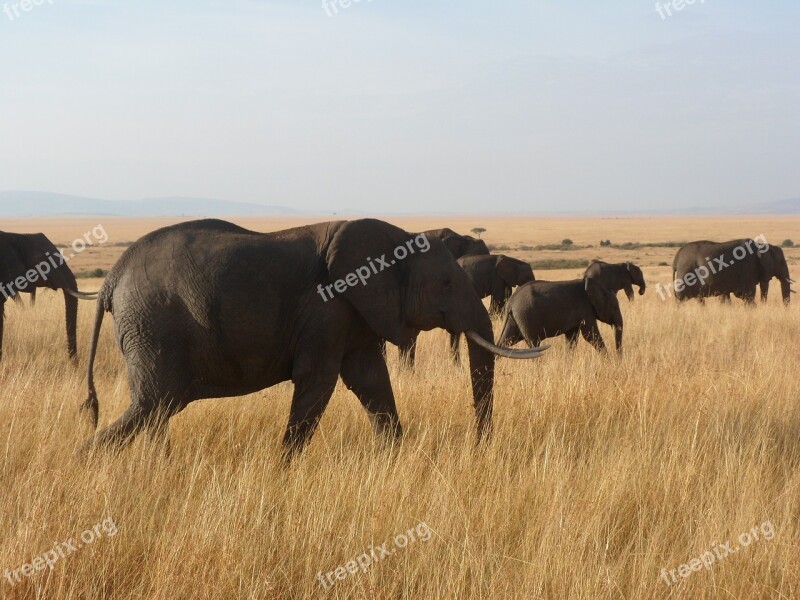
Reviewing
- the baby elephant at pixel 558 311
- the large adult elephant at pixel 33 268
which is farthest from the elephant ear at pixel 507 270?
the large adult elephant at pixel 33 268

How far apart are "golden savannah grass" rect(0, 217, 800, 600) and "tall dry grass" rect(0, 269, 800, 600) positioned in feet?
0.05

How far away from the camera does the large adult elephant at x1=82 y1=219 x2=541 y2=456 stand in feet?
18.2

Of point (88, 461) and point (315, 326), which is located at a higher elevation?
point (315, 326)

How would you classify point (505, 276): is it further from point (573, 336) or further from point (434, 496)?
point (434, 496)

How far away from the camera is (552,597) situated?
389 centimetres

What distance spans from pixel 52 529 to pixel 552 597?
2.29m

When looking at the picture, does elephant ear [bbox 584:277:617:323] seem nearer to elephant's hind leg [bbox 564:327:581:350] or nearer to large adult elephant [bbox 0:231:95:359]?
elephant's hind leg [bbox 564:327:581:350]

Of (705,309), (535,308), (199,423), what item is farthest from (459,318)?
(705,309)

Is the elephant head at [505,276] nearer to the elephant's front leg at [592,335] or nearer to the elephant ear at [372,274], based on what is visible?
the elephant's front leg at [592,335]

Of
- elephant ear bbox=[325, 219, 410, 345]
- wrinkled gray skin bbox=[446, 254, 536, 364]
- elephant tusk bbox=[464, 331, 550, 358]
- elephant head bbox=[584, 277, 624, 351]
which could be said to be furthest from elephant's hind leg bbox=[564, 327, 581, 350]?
elephant ear bbox=[325, 219, 410, 345]

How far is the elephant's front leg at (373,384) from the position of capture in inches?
239

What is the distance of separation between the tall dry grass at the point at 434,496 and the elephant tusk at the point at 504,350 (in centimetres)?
61

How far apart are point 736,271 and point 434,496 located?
15.3 m

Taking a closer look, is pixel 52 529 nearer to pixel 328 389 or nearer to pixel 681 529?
pixel 328 389
